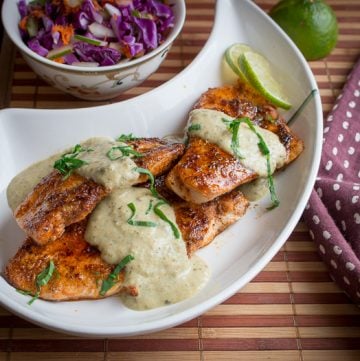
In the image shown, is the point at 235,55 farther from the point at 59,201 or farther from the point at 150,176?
the point at 59,201

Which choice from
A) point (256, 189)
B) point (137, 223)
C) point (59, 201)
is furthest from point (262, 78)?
point (59, 201)

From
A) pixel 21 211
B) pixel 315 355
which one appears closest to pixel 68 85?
pixel 21 211

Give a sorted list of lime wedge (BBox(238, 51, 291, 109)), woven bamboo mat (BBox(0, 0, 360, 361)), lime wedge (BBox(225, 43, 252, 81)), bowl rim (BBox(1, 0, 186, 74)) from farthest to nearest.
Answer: lime wedge (BBox(225, 43, 252, 81)) < lime wedge (BBox(238, 51, 291, 109)) < bowl rim (BBox(1, 0, 186, 74)) < woven bamboo mat (BBox(0, 0, 360, 361))

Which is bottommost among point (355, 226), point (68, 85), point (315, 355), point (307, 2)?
point (315, 355)

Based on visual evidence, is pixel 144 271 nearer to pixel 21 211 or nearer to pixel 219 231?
pixel 219 231

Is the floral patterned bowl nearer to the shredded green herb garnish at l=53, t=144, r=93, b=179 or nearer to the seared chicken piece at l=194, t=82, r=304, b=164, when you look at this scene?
the seared chicken piece at l=194, t=82, r=304, b=164

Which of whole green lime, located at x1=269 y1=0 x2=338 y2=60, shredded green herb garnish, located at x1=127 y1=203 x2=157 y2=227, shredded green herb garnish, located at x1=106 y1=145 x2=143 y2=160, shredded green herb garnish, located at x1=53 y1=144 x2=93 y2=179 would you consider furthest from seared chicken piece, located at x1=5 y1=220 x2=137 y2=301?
whole green lime, located at x1=269 y1=0 x2=338 y2=60

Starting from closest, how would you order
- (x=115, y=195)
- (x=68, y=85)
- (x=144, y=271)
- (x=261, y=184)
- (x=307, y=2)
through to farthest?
(x=144, y=271) → (x=115, y=195) → (x=261, y=184) → (x=68, y=85) → (x=307, y=2)

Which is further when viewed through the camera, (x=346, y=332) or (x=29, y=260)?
(x=346, y=332)
